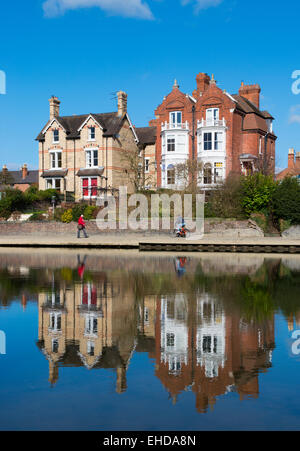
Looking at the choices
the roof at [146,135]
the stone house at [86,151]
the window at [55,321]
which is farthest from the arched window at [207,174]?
the window at [55,321]

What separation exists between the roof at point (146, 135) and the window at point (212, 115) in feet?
31.3

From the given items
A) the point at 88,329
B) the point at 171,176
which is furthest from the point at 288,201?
the point at 88,329

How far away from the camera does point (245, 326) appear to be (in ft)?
33.3

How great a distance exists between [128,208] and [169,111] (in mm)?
15067

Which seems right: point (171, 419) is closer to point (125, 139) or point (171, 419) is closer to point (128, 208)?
point (128, 208)

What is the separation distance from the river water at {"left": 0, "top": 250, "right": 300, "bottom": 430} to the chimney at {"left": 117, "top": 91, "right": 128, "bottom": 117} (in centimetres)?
4058

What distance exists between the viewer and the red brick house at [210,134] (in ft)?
163

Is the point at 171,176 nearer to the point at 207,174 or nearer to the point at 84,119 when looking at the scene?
the point at 207,174

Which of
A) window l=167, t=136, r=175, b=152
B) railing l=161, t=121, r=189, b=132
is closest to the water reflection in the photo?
window l=167, t=136, r=175, b=152

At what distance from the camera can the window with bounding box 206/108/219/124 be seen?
164ft

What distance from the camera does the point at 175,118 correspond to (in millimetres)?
52156

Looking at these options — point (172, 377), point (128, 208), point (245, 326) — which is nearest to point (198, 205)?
point (128, 208)

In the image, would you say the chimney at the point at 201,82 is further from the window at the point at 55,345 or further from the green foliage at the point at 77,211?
the window at the point at 55,345

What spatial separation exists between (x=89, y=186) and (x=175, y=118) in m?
12.1
